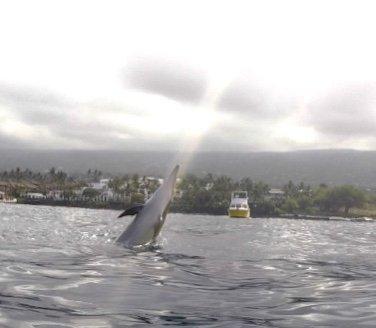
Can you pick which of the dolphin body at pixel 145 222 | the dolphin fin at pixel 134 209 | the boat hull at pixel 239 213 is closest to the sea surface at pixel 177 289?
the dolphin body at pixel 145 222

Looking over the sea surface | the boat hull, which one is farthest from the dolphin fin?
the boat hull

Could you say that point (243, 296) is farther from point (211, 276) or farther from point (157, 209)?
point (157, 209)

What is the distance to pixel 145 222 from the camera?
1619 cm

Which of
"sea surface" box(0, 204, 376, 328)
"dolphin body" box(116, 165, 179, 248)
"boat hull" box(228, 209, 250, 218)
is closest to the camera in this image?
"sea surface" box(0, 204, 376, 328)

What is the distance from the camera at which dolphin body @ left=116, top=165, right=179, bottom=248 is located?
16047 millimetres

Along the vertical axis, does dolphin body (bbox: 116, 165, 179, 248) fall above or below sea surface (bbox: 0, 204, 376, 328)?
above

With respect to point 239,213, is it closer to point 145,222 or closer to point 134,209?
point 145,222

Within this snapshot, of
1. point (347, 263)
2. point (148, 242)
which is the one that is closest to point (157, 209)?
point (148, 242)

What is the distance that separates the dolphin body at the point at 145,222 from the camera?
16.0 metres

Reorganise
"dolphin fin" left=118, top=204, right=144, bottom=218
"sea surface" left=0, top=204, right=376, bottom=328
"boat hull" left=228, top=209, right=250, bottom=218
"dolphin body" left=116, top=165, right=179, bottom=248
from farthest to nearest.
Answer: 1. "boat hull" left=228, top=209, right=250, bottom=218
2. "dolphin body" left=116, top=165, right=179, bottom=248
3. "dolphin fin" left=118, top=204, right=144, bottom=218
4. "sea surface" left=0, top=204, right=376, bottom=328

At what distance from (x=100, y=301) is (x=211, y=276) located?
11.0ft

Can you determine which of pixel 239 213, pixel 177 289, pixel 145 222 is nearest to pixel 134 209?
pixel 145 222

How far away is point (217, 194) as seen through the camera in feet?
637

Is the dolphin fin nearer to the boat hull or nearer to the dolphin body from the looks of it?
the dolphin body
